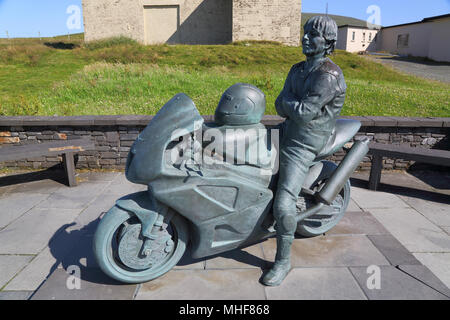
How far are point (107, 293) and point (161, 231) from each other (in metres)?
0.64

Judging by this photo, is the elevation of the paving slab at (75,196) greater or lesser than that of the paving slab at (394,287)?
lesser

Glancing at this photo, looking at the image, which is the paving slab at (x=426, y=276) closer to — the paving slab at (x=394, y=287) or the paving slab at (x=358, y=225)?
the paving slab at (x=394, y=287)

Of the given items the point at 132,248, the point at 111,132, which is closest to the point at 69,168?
the point at 111,132

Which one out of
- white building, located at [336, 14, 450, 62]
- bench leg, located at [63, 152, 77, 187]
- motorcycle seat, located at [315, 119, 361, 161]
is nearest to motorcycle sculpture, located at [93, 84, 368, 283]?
motorcycle seat, located at [315, 119, 361, 161]

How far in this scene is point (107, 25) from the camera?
29.0m

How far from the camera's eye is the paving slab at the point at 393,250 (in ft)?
10.1

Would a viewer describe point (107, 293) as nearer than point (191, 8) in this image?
Yes

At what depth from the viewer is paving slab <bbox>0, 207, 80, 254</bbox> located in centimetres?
340

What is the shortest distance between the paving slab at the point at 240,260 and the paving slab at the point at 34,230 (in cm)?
185

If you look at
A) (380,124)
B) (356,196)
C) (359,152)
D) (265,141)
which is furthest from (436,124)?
(265,141)

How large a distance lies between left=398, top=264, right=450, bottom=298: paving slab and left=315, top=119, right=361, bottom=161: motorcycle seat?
1.24m

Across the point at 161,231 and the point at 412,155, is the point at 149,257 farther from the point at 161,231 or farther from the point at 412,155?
the point at 412,155

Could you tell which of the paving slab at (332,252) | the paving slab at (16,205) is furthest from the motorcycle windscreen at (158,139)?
the paving slab at (16,205)

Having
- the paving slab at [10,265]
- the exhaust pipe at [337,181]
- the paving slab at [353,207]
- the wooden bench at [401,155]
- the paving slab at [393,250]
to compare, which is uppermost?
the exhaust pipe at [337,181]
